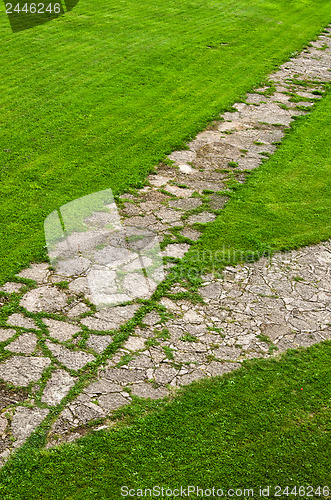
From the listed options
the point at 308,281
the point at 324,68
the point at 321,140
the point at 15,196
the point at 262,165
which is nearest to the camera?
the point at 308,281

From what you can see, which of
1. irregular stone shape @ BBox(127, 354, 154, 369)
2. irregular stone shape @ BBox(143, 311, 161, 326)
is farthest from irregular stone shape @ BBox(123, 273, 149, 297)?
irregular stone shape @ BBox(127, 354, 154, 369)

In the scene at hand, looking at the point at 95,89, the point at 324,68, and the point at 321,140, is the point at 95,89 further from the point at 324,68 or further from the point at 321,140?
the point at 324,68

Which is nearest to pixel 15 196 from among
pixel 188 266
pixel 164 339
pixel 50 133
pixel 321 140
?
pixel 50 133

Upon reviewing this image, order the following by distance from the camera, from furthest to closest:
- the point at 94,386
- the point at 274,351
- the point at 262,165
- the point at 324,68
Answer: the point at 324,68 → the point at 262,165 → the point at 274,351 → the point at 94,386

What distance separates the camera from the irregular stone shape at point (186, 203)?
7648 millimetres

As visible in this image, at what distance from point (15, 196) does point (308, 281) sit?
4432 mm

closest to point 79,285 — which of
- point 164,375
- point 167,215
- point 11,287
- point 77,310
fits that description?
point 77,310

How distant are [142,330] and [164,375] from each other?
0.66m

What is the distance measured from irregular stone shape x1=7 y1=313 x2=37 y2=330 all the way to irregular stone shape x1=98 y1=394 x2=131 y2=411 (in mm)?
1216

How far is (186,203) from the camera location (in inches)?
305

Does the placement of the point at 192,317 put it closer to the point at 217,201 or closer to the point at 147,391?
the point at 147,391

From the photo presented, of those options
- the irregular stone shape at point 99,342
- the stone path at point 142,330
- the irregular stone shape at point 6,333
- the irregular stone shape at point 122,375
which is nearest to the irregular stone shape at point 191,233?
the stone path at point 142,330

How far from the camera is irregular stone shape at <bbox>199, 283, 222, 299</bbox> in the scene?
607cm

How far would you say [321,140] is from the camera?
9742mm
